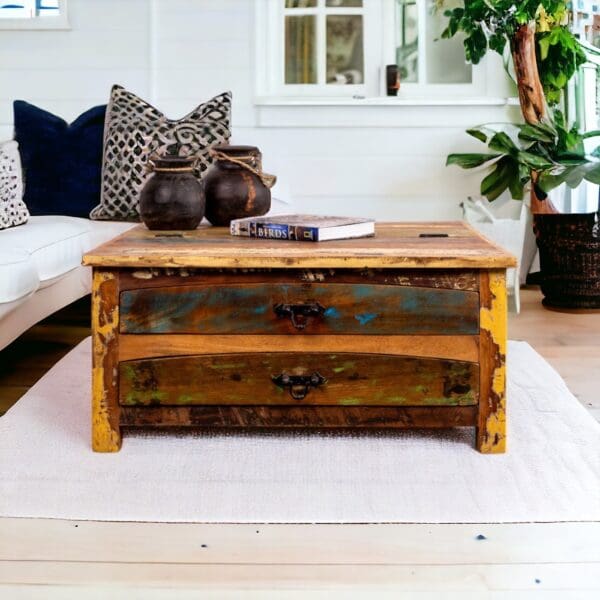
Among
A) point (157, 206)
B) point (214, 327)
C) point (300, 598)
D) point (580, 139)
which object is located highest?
point (580, 139)

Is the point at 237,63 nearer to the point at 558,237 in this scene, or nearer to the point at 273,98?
the point at 273,98

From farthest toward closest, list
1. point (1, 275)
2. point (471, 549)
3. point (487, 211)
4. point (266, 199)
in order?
point (487, 211) → point (266, 199) → point (1, 275) → point (471, 549)

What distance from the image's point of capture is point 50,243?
2.94 metres

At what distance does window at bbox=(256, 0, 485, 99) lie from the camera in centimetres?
452

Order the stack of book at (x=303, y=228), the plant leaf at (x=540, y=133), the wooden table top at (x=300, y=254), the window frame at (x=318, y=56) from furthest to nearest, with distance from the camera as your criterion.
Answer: the window frame at (x=318, y=56) < the plant leaf at (x=540, y=133) < the stack of book at (x=303, y=228) < the wooden table top at (x=300, y=254)

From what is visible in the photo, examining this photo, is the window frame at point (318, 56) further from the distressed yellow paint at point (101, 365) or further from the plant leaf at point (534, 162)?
the distressed yellow paint at point (101, 365)

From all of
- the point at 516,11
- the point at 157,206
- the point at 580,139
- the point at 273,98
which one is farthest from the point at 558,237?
the point at 157,206

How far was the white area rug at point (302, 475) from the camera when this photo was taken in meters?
1.79

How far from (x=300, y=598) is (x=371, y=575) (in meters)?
0.14

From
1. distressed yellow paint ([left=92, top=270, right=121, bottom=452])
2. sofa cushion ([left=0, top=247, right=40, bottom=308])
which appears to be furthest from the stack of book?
sofa cushion ([left=0, top=247, right=40, bottom=308])

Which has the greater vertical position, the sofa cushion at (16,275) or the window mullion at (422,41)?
the window mullion at (422,41)

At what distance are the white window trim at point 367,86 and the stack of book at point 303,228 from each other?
7.06 feet

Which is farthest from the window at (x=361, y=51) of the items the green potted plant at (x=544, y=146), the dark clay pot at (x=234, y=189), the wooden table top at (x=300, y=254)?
the wooden table top at (x=300, y=254)

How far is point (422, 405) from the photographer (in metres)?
2.06
